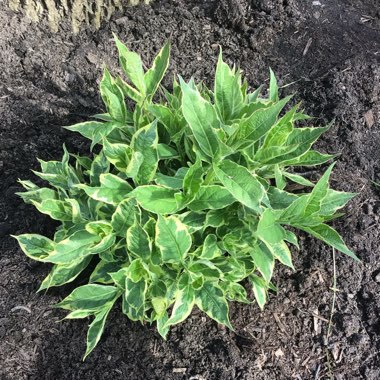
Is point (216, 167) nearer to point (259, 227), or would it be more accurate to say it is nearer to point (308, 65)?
point (259, 227)

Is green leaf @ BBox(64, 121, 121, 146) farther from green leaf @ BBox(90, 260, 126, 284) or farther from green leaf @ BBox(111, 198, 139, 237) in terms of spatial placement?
green leaf @ BBox(90, 260, 126, 284)

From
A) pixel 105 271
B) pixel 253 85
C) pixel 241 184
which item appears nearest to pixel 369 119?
pixel 253 85

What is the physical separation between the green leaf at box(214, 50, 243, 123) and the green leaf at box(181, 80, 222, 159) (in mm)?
239

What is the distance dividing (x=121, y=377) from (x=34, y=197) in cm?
93

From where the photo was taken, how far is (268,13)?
11.4ft

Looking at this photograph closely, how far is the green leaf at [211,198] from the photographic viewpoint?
6.58ft

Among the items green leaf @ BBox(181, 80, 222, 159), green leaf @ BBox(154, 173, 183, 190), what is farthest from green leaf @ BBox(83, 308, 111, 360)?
green leaf @ BBox(181, 80, 222, 159)

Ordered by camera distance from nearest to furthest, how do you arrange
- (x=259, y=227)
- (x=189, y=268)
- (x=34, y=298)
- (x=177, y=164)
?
(x=259, y=227), (x=189, y=268), (x=177, y=164), (x=34, y=298)

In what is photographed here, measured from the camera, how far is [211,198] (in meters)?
2.04

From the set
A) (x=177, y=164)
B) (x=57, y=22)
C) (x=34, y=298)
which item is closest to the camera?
(x=177, y=164)

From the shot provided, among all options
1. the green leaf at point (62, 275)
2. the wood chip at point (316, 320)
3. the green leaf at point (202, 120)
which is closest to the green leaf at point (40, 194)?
the green leaf at point (62, 275)

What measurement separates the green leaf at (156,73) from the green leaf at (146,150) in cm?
30

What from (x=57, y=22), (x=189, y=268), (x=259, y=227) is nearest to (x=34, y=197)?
(x=189, y=268)

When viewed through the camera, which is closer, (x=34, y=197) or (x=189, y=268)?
(x=189, y=268)
